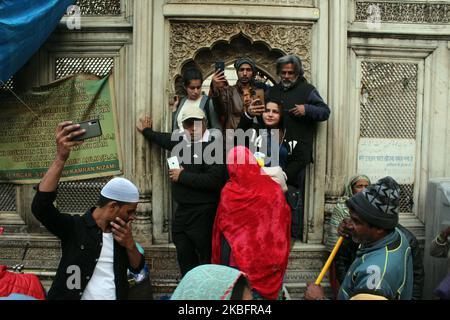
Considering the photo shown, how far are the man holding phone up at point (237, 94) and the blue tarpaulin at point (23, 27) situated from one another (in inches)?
67.8

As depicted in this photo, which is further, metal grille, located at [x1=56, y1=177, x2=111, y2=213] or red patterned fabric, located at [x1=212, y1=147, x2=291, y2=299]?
metal grille, located at [x1=56, y1=177, x2=111, y2=213]

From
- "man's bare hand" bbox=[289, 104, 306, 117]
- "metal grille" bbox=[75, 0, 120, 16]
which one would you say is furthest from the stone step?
"metal grille" bbox=[75, 0, 120, 16]

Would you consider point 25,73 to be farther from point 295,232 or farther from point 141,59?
point 295,232

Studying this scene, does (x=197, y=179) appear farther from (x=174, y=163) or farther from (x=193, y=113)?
(x=193, y=113)

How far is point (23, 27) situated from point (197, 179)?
2217mm

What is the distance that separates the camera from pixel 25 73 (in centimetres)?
577

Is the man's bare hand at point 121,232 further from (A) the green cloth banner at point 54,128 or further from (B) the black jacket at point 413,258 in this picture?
(A) the green cloth banner at point 54,128

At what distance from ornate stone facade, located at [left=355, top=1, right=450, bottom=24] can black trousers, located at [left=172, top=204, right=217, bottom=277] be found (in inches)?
107

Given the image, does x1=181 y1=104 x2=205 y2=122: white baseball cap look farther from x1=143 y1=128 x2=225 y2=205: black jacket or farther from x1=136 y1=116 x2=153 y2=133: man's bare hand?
x1=136 y1=116 x2=153 y2=133: man's bare hand

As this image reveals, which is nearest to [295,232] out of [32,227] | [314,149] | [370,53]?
[314,149]

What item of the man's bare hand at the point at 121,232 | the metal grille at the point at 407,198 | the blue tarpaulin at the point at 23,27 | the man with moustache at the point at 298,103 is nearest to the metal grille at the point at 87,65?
the blue tarpaulin at the point at 23,27

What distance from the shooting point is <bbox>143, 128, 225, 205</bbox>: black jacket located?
4.80 metres

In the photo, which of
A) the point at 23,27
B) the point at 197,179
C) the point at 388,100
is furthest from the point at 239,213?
the point at 23,27

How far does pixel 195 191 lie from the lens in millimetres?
4887
